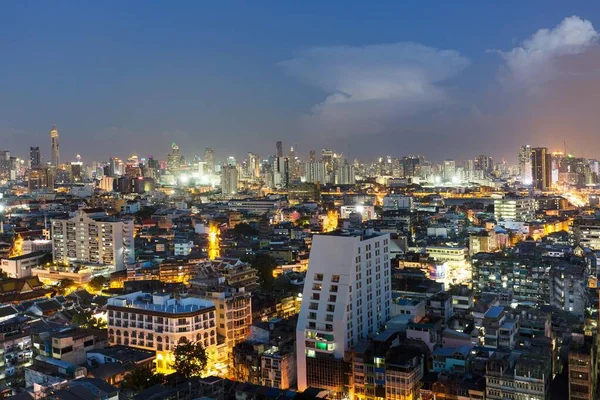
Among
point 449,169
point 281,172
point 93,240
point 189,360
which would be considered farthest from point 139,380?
point 449,169

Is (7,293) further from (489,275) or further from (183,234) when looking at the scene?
(489,275)

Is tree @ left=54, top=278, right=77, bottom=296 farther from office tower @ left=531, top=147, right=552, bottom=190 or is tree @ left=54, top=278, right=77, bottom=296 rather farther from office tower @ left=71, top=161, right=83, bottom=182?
office tower @ left=71, top=161, right=83, bottom=182

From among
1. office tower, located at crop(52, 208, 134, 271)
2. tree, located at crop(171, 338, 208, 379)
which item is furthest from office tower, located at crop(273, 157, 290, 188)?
tree, located at crop(171, 338, 208, 379)

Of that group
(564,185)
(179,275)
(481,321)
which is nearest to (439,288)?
(481,321)

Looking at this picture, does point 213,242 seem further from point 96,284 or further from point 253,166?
point 253,166

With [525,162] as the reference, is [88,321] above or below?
below

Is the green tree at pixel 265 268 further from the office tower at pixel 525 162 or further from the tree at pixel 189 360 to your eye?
the office tower at pixel 525 162

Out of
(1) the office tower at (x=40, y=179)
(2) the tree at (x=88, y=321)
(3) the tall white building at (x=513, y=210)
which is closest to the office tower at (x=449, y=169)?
(3) the tall white building at (x=513, y=210)
